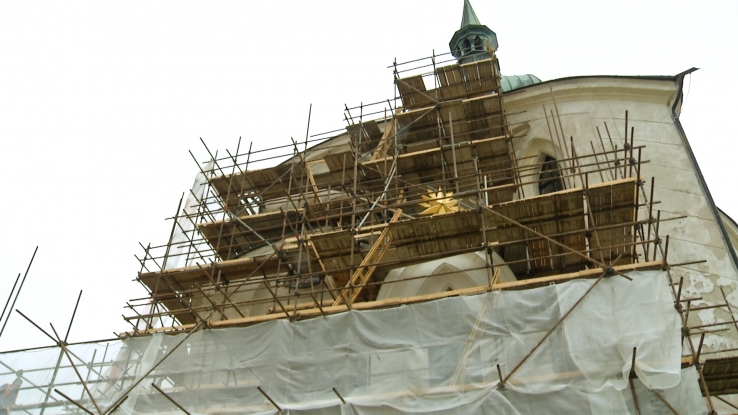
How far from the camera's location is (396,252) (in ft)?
41.5

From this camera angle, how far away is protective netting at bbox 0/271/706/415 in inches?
355


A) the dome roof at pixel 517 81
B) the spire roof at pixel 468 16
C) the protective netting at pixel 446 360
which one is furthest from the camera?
the spire roof at pixel 468 16

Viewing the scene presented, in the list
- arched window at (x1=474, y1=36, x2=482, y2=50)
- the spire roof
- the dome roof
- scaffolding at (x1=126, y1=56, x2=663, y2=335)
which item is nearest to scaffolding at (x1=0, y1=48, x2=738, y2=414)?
scaffolding at (x1=126, y1=56, x2=663, y2=335)

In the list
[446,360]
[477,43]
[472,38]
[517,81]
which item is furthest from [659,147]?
[472,38]

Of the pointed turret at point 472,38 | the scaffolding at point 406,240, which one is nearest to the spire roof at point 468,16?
the pointed turret at point 472,38

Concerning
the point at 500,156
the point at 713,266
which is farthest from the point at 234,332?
the point at 713,266

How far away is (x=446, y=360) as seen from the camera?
10203 millimetres

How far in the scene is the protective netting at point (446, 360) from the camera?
355 inches

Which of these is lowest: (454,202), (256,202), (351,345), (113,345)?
(351,345)

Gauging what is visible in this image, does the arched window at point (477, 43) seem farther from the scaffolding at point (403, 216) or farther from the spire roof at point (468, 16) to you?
the scaffolding at point (403, 216)

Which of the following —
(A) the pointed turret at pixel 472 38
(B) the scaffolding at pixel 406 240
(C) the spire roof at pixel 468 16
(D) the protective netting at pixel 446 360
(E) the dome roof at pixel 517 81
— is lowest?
(D) the protective netting at pixel 446 360

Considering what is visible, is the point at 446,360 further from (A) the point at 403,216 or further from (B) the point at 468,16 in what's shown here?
(B) the point at 468,16

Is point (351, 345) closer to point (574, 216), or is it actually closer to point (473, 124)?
point (574, 216)

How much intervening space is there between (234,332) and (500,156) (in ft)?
26.7
